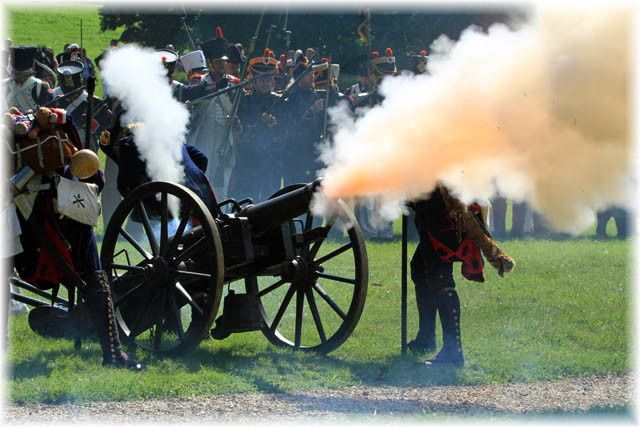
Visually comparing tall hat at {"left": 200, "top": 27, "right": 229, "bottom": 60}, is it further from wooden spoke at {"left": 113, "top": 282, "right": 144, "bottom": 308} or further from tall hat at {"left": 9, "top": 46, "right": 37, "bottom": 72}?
wooden spoke at {"left": 113, "top": 282, "right": 144, "bottom": 308}

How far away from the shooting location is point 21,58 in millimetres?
11391

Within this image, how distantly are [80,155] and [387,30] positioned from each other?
47.4 ft

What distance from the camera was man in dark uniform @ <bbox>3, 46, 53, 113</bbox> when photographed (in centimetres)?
1129

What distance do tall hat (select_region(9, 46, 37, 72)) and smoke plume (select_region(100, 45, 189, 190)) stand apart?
10.5 feet

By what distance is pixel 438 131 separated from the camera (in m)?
6.53

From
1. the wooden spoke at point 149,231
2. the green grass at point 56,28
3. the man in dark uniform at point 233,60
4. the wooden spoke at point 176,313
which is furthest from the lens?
the green grass at point 56,28

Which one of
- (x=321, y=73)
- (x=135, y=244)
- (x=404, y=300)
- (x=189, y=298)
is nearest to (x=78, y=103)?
(x=321, y=73)

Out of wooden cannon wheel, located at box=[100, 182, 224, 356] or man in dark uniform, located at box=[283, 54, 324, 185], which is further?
man in dark uniform, located at box=[283, 54, 324, 185]

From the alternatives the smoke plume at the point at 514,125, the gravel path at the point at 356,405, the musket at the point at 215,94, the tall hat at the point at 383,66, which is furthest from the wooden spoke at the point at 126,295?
the tall hat at the point at 383,66

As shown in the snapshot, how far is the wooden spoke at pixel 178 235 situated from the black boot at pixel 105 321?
1.52 feet

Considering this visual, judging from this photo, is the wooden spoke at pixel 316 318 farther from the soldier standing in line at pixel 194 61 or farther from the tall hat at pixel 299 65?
the tall hat at pixel 299 65

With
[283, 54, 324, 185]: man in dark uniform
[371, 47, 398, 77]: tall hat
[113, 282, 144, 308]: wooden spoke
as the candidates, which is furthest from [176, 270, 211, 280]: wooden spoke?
[371, 47, 398, 77]: tall hat

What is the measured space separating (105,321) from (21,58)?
5.42 m

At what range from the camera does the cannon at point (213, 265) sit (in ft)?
22.5
